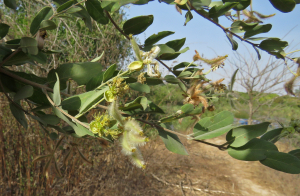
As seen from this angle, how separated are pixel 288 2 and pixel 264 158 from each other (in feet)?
0.89

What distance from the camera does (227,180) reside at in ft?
7.49

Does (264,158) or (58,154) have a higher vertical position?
(264,158)

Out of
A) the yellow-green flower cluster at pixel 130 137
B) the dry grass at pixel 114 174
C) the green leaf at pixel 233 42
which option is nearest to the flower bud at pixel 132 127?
the yellow-green flower cluster at pixel 130 137

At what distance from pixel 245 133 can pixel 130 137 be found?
0.61ft

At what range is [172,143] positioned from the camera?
0.33m

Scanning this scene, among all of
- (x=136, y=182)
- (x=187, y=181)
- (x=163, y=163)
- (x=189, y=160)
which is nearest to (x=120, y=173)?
(x=136, y=182)

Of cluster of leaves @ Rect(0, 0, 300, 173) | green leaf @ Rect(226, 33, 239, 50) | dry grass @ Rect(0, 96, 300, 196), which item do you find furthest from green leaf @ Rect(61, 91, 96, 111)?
dry grass @ Rect(0, 96, 300, 196)

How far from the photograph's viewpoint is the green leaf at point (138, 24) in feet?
1.23

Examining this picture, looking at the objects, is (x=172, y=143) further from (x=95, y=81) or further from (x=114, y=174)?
(x=114, y=174)

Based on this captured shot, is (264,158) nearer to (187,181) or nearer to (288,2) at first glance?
(288,2)

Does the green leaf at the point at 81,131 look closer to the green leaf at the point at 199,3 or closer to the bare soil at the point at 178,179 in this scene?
the green leaf at the point at 199,3

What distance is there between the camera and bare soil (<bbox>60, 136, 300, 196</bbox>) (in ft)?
5.71

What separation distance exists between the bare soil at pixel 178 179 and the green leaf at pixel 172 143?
1.44m

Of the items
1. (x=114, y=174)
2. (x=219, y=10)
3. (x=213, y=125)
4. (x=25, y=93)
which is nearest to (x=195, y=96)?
(x=213, y=125)
